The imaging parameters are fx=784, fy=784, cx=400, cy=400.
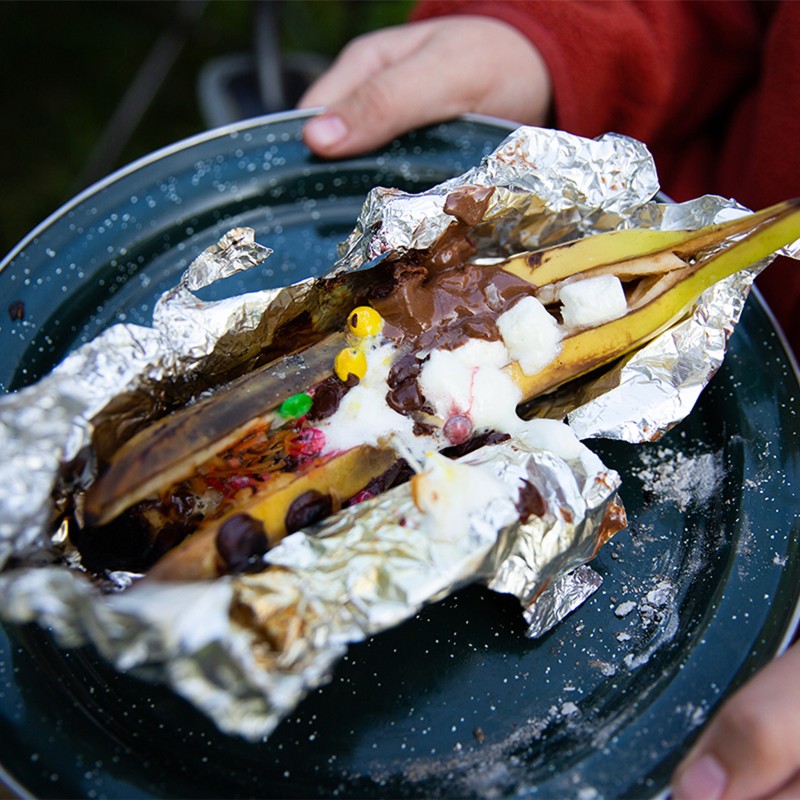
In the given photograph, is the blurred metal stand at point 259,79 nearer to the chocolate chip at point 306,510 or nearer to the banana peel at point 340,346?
the banana peel at point 340,346

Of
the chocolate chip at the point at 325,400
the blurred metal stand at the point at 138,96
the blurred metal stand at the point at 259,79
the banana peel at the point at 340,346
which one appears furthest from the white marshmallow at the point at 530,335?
the blurred metal stand at the point at 138,96

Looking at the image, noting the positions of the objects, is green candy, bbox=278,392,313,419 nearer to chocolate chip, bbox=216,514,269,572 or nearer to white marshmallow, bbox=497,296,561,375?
chocolate chip, bbox=216,514,269,572

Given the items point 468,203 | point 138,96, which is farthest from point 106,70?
point 468,203

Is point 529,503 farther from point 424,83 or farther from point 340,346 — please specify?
point 424,83

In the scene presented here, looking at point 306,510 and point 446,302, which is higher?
point 446,302

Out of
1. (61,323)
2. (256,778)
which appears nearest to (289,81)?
(61,323)

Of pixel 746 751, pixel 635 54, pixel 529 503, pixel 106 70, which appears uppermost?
pixel 106 70
